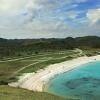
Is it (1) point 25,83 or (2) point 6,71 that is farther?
(2) point 6,71

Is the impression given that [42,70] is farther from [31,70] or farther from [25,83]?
[25,83]

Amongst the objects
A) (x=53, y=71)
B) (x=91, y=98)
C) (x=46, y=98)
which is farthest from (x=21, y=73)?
(x=46, y=98)

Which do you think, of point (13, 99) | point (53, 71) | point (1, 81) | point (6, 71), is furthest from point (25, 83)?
point (13, 99)

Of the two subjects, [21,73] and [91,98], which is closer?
[91,98]

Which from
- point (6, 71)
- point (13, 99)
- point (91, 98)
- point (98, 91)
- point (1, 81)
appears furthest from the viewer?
point (6, 71)

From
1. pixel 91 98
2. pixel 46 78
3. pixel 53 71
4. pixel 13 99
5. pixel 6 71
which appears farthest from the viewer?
pixel 53 71

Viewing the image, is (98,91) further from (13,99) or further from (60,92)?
(13,99)

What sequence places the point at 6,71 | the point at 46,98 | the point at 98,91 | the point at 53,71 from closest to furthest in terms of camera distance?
the point at 46,98, the point at 98,91, the point at 6,71, the point at 53,71

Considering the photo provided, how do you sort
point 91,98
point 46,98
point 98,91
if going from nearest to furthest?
point 46,98 < point 91,98 < point 98,91
